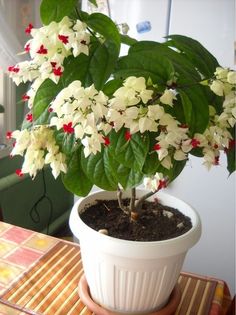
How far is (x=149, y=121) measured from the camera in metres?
0.45

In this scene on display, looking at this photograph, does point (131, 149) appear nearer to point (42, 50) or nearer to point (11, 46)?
point (42, 50)

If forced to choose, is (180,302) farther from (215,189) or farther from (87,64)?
(215,189)

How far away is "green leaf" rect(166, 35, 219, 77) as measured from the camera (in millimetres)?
561

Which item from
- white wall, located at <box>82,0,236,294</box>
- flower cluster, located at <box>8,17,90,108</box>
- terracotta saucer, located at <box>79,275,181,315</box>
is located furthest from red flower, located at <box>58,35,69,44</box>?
white wall, located at <box>82,0,236,294</box>

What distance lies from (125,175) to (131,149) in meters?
0.07

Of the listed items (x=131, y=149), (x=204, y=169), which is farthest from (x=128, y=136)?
(x=204, y=169)

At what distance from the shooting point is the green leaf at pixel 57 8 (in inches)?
18.2

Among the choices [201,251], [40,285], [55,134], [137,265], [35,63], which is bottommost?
[201,251]

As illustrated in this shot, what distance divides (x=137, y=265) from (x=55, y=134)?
0.90ft

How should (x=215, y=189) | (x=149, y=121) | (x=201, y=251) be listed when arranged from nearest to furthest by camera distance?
1. (x=149, y=121)
2. (x=215, y=189)
3. (x=201, y=251)

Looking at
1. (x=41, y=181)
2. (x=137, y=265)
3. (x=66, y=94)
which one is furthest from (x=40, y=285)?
(x=41, y=181)

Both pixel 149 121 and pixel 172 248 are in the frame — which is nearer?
pixel 149 121

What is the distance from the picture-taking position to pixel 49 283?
77cm

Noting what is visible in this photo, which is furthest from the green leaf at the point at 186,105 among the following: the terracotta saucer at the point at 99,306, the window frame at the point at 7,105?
the window frame at the point at 7,105
